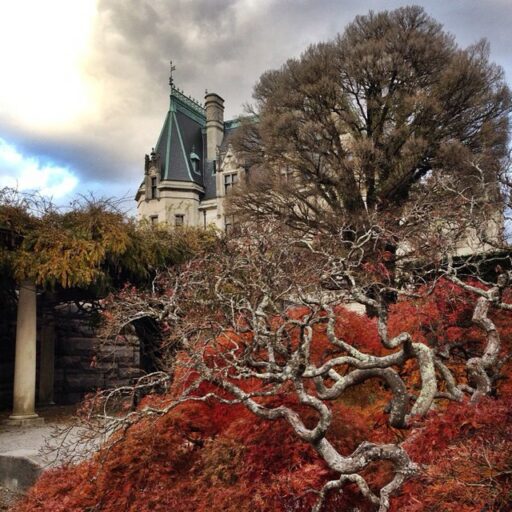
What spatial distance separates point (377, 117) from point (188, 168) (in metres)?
20.2

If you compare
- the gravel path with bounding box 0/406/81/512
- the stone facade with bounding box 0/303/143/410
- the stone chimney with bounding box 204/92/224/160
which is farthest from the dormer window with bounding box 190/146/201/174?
the gravel path with bounding box 0/406/81/512

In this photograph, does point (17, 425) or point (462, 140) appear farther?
point (462, 140)

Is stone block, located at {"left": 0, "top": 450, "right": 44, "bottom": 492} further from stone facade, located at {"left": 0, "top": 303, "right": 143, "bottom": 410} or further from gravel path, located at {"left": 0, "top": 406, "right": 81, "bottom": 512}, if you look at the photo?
stone facade, located at {"left": 0, "top": 303, "right": 143, "bottom": 410}

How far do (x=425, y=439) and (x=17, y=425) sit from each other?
32.6 ft

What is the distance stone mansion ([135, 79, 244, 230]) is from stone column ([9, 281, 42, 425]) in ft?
68.8

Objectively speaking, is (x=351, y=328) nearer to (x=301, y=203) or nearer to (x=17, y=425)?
(x=17, y=425)

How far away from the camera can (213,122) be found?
35.6m

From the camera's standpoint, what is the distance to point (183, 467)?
183 inches

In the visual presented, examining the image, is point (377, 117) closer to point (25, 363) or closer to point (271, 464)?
point (25, 363)

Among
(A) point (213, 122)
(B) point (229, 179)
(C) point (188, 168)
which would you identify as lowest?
(B) point (229, 179)

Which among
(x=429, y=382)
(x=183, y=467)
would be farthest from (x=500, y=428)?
(x=183, y=467)

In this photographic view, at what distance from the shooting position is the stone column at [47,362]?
15.6 m

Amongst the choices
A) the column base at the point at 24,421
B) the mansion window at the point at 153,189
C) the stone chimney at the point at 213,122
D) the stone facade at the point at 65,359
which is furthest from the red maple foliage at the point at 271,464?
the stone chimney at the point at 213,122

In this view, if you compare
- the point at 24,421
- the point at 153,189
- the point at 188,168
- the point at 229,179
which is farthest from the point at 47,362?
the point at 188,168
